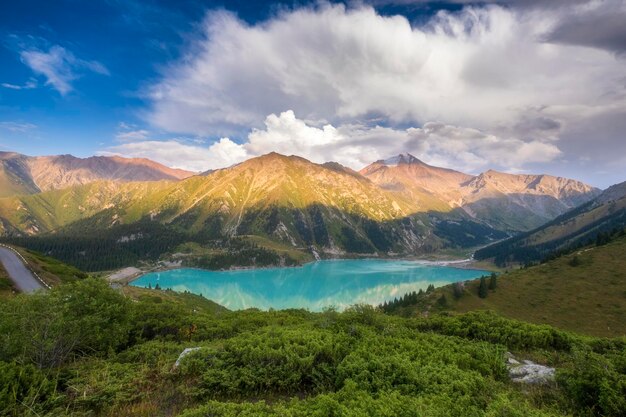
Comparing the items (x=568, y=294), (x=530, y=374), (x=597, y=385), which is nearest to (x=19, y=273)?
(x=530, y=374)

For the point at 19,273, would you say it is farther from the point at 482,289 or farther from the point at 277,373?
the point at 482,289

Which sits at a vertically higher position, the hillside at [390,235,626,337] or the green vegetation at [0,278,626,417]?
the green vegetation at [0,278,626,417]

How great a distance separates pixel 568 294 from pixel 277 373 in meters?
146

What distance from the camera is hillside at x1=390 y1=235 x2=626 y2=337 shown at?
4190 inches

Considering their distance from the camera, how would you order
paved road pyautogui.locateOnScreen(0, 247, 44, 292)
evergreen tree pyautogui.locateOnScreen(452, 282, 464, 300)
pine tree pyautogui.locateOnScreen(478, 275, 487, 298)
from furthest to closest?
evergreen tree pyautogui.locateOnScreen(452, 282, 464, 300) → pine tree pyautogui.locateOnScreen(478, 275, 487, 298) → paved road pyautogui.locateOnScreen(0, 247, 44, 292)

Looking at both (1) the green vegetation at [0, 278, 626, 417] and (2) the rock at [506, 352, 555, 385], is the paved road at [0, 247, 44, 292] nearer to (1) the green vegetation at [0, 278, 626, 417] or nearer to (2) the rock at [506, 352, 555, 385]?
(1) the green vegetation at [0, 278, 626, 417]

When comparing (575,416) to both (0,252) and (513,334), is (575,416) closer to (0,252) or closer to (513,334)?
(513,334)

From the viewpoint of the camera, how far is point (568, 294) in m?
123

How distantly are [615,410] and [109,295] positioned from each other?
34.7m

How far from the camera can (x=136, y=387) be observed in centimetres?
1703

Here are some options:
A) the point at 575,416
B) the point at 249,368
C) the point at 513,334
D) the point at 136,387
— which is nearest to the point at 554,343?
the point at 513,334

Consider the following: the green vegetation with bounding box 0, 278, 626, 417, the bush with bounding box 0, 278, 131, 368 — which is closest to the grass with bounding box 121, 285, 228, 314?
the bush with bounding box 0, 278, 131, 368

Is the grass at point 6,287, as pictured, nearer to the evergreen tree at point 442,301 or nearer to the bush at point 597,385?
the bush at point 597,385

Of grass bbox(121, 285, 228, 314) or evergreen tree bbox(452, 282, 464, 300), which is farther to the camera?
evergreen tree bbox(452, 282, 464, 300)
